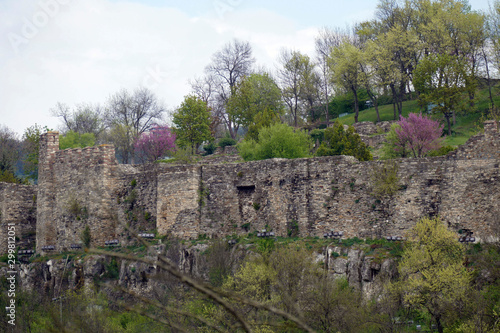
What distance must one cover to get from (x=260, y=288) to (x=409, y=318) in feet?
18.4

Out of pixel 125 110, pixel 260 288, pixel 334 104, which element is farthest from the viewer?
pixel 125 110

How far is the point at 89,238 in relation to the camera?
104 ft

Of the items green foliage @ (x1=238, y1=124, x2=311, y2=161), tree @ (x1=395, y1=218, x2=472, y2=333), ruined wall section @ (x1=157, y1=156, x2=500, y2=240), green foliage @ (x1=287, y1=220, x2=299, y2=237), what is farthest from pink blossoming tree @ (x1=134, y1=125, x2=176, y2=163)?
tree @ (x1=395, y1=218, x2=472, y2=333)

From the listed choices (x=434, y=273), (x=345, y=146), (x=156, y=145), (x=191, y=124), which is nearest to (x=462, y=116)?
(x=345, y=146)

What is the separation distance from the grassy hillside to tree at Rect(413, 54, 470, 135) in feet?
2.75

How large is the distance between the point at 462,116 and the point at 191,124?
19843mm

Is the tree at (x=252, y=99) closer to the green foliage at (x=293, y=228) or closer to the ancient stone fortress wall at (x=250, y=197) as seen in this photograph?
the ancient stone fortress wall at (x=250, y=197)

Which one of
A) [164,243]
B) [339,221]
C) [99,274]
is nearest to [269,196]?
[339,221]

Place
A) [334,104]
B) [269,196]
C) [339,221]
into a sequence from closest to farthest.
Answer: [339,221] → [269,196] → [334,104]

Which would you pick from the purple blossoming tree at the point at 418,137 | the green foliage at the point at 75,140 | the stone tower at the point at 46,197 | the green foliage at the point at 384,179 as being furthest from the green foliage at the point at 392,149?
the green foliage at the point at 75,140

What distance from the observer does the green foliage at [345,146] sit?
33844mm

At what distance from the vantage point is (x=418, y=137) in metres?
36.8

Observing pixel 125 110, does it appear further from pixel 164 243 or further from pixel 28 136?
pixel 164 243

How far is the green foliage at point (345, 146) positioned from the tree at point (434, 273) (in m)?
11.0
